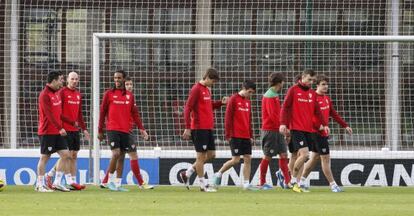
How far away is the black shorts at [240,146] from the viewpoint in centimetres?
1886

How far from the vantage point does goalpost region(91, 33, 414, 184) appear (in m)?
21.5

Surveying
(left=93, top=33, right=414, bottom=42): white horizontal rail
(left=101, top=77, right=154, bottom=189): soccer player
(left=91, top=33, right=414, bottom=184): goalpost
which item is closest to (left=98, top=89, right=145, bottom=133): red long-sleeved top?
(left=101, top=77, right=154, bottom=189): soccer player

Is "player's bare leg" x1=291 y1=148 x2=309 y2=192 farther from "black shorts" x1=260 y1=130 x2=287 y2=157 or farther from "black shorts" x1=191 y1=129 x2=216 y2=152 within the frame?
"black shorts" x1=191 y1=129 x2=216 y2=152

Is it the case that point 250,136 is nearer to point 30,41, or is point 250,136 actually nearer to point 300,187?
point 300,187

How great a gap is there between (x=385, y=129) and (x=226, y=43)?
321cm

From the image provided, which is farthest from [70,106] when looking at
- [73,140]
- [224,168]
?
[224,168]

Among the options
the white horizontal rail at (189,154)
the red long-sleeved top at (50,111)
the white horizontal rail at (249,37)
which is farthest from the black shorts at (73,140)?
the white horizontal rail at (249,37)

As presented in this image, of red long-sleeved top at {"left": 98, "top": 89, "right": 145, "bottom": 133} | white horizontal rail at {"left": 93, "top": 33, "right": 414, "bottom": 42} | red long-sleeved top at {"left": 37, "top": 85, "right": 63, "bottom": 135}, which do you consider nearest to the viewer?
red long-sleeved top at {"left": 37, "top": 85, "right": 63, "bottom": 135}

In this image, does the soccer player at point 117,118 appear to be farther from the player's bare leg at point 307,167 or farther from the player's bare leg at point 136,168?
the player's bare leg at point 307,167

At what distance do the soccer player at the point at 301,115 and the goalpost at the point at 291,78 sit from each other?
2.96 meters

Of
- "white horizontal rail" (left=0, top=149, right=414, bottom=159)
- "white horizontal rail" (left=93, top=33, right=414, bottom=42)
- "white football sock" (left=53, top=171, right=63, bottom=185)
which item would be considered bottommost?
"white football sock" (left=53, top=171, right=63, bottom=185)

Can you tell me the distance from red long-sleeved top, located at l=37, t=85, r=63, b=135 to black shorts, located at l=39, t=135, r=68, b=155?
0.22ft
